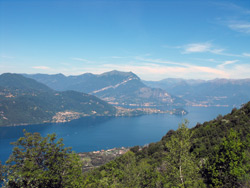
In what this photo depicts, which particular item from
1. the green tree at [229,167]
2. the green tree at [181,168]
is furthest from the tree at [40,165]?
the green tree at [229,167]

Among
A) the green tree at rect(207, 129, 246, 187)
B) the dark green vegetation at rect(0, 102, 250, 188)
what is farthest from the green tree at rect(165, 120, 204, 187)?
the green tree at rect(207, 129, 246, 187)

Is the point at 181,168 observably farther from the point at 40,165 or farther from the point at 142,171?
the point at 40,165

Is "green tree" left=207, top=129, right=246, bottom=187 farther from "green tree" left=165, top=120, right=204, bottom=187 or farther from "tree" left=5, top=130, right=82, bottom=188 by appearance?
"tree" left=5, top=130, right=82, bottom=188

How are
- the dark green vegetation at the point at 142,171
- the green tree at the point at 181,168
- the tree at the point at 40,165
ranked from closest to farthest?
the tree at the point at 40,165
the dark green vegetation at the point at 142,171
the green tree at the point at 181,168

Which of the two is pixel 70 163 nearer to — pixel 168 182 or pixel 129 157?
pixel 168 182

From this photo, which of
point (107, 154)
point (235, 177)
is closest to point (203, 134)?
point (235, 177)

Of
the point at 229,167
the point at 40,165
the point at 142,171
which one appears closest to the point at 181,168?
the point at 229,167

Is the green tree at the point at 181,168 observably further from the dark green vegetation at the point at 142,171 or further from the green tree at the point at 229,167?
the green tree at the point at 229,167

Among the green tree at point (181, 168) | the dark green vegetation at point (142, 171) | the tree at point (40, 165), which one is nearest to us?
the tree at point (40, 165)
